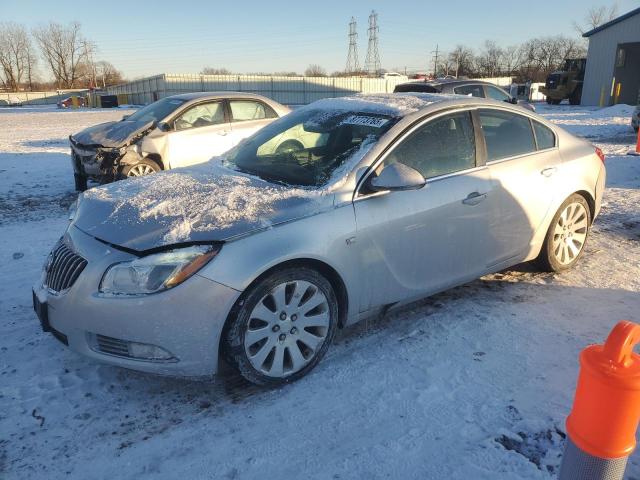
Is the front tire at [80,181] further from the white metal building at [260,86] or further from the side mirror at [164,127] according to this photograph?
the white metal building at [260,86]

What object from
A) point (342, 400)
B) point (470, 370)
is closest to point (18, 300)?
point (342, 400)

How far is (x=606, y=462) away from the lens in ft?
4.68

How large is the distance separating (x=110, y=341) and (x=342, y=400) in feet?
4.30

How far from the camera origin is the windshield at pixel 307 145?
137 inches

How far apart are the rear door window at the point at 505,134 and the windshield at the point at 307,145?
2.88 feet

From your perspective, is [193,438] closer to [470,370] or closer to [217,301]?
[217,301]

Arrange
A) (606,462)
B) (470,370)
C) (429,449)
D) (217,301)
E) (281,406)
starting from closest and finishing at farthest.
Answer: (606,462) → (429,449) → (217,301) → (281,406) → (470,370)

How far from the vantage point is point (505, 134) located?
413 centimetres

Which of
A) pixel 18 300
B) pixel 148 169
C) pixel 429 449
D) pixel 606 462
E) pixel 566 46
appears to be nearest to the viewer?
pixel 606 462

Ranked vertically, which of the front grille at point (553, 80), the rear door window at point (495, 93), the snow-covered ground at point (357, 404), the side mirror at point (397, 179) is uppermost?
the front grille at point (553, 80)

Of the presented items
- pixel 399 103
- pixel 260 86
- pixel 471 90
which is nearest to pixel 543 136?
pixel 399 103

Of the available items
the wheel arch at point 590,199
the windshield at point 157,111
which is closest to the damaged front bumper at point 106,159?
the windshield at point 157,111

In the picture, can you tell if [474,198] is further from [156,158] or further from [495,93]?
[495,93]

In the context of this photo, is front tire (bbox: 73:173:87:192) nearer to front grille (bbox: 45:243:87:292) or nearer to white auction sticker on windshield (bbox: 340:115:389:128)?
front grille (bbox: 45:243:87:292)
